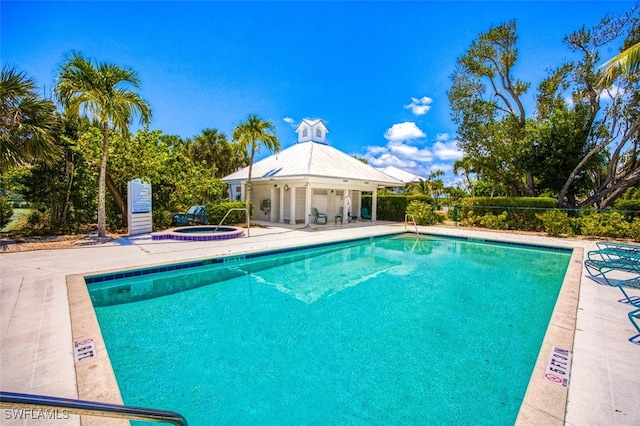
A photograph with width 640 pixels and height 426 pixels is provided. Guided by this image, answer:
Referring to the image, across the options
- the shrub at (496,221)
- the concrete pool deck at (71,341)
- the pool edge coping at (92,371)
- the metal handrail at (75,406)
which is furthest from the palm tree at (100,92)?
the shrub at (496,221)

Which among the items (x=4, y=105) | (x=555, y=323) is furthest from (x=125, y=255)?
(x=555, y=323)

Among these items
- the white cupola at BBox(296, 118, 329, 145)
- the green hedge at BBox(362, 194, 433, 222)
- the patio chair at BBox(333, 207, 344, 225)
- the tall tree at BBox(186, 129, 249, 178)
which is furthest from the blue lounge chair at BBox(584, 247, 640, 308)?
the tall tree at BBox(186, 129, 249, 178)

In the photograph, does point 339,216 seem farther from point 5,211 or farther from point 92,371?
point 5,211

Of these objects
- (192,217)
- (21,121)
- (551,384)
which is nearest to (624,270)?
(551,384)

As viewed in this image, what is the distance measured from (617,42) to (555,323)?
2055 cm

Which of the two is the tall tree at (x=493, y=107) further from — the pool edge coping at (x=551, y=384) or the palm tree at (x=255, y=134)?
the pool edge coping at (x=551, y=384)

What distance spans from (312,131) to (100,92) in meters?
14.2

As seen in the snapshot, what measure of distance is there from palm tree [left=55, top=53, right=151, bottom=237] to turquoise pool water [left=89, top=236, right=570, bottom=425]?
21.2ft

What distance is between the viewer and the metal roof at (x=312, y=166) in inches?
640

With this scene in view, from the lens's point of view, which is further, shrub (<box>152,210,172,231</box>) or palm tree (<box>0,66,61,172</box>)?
shrub (<box>152,210,172,231</box>)

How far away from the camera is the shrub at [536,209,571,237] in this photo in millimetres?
14516

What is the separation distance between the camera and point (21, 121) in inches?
342

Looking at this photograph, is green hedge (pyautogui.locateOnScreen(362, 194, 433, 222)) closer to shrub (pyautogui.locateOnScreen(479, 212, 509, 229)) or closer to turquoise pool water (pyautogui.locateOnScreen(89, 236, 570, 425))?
shrub (pyautogui.locateOnScreen(479, 212, 509, 229))

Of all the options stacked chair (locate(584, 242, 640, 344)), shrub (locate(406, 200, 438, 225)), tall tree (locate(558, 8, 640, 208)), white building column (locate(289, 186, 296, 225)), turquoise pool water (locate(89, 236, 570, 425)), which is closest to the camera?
turquoise pool water (locate(89, 236, 570, 425))
